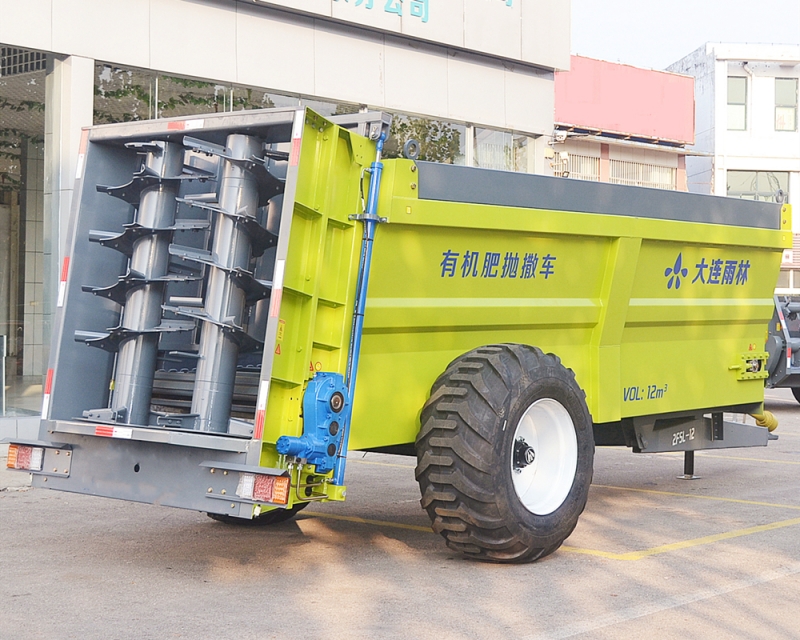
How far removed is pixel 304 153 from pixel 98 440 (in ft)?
6.68

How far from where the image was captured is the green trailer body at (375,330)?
19.0 ft

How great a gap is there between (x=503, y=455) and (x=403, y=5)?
10445 millimetres

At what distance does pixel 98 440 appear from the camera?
20.4 ft

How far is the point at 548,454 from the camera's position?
6.89 meters

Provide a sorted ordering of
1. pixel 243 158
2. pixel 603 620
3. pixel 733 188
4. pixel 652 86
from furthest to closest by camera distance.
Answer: pixel 733 188 → pixel 652 86 → pixel 243 158 → pixel 603 620

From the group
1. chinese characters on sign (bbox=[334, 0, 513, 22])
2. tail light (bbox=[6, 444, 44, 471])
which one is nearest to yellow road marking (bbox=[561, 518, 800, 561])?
tail light (bbox=[6, 444, 44, 471])

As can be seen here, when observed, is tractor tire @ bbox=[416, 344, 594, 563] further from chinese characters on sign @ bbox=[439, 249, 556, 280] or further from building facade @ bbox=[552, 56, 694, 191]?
building facade @ bbox=[552, 56, 694, 191]

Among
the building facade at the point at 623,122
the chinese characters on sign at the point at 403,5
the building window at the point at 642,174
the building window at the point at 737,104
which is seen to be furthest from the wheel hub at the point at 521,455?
the building window at the point at 737,104

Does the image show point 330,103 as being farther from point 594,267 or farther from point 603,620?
point 603,620

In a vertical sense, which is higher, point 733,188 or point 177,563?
point 733,188

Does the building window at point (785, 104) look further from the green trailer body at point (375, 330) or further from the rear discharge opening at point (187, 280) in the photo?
the rear discharge opening at point (187, 280)

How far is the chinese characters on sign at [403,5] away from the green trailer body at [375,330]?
799 cm

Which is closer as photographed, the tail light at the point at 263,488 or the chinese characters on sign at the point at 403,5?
the tail light at the point at 263,488

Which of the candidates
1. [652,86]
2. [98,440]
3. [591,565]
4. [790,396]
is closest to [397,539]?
[591,565]
